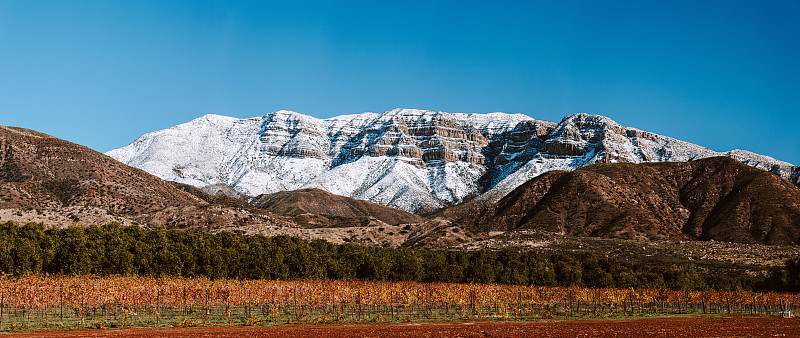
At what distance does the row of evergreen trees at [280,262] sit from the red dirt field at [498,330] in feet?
115

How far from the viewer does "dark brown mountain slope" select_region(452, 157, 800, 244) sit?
142m

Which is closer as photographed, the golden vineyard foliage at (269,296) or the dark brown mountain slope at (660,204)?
the golden vineyard foliage at (269,296)

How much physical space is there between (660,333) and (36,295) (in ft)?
169

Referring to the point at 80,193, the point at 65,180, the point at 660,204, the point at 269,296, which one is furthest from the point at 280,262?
the point at 660,204

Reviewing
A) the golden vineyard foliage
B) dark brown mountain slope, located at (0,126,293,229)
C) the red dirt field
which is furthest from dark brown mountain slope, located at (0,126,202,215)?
the red dirt field

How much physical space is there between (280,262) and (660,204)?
119462mm

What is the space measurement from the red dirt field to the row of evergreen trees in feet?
115

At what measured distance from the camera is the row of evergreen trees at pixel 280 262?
7681 centimetres

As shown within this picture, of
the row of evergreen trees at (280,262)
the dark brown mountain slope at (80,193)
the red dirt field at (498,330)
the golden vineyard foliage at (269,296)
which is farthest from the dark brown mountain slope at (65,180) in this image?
the red dirt field at (498,330)

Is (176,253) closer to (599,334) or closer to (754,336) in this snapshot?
(599,334)

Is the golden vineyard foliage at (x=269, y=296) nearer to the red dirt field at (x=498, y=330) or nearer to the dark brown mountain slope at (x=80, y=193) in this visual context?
the red dirt field at (x=498, y=330)

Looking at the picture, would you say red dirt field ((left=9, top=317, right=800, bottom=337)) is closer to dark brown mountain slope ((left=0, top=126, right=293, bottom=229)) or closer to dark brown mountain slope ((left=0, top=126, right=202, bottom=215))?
dark brown mountain slope ((left=0, top=126, right=293, bottom=229))

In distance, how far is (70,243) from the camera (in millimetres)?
77062

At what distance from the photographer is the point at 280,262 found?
8456 centimetres
